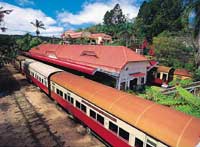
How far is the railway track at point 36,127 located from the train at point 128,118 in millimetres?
2302

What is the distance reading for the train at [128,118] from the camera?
7242 mm

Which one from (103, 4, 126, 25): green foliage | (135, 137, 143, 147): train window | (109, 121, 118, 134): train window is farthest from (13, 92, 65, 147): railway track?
(103, 4, 126, 25): green foliage

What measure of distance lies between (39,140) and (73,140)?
2321 millimetres

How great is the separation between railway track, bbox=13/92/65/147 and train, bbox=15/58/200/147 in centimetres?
230

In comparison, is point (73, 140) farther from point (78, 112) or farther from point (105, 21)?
point (105, 21)

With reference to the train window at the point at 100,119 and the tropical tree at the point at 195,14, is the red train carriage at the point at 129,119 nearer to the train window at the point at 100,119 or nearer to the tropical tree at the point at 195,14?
the train window at the point at 100,119

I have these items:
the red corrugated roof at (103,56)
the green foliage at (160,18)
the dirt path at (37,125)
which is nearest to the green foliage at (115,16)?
the green foliage at (160,18)

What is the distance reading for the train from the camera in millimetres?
7242

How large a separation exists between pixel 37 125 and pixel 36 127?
321 millimetres

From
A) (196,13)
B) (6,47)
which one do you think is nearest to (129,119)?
(6,47)

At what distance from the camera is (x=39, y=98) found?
2083 cm

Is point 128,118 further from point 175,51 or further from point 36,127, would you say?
point 175,51

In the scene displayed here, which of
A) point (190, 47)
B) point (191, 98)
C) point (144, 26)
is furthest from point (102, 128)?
point (144, 26)

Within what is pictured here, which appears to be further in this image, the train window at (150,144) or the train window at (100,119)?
the train window at (100,119)
